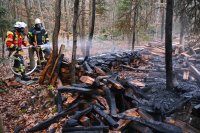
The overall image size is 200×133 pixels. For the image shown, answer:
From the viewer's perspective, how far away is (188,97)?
750 cm

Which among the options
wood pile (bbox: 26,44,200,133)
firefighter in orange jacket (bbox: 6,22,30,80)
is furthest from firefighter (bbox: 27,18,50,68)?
wood pile (bbox: 26,44,200,133)

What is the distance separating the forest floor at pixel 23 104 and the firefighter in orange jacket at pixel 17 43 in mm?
617

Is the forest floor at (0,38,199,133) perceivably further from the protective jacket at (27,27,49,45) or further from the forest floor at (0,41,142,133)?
the protective jacket at (27,27,49,45)

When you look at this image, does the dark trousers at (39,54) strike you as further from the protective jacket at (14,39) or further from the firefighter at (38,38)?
the protective jacket at (14,39)

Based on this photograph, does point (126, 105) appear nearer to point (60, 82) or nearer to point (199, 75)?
point (60, 82)

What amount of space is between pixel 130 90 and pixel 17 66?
5.63 m

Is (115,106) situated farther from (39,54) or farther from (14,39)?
(39,54)

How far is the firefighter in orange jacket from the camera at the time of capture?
10.1m

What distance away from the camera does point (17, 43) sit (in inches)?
409

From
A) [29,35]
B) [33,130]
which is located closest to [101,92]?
[33,130]

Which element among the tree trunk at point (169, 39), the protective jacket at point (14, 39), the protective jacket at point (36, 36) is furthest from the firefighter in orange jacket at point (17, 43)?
the tree trunk at point (169, 39)

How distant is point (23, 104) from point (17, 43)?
11.3ft

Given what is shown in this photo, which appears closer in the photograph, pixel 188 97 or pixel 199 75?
pixel 188 97

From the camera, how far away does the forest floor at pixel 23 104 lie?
709 centimetres
